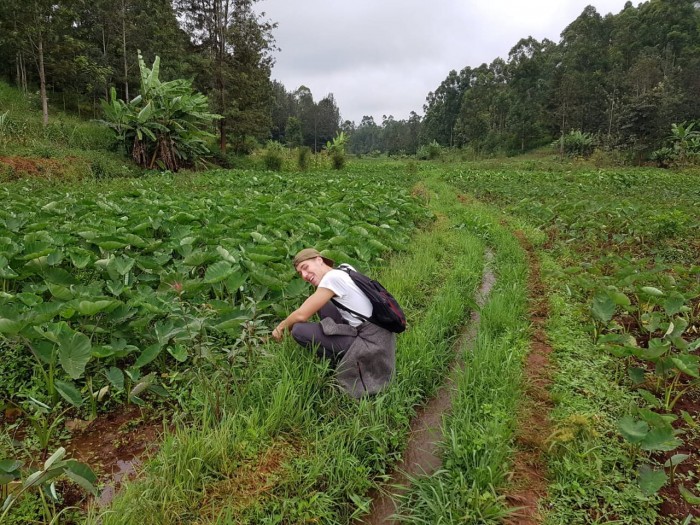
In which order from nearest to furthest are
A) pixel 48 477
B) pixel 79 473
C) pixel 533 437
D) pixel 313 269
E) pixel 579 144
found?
pixel 48 477 → pixel 79 473 → pixel 533 437 → pixel 313 269 → pixel 579 144

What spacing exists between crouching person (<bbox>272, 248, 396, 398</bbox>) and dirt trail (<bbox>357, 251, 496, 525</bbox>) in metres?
0.35

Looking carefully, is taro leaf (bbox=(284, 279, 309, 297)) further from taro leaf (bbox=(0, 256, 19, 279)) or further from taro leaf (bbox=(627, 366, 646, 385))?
taro leaf (bbox=(627, 366, 646, 385))

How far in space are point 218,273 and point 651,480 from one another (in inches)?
107

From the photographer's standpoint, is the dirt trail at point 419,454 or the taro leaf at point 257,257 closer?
the dirt trail at point 419,454

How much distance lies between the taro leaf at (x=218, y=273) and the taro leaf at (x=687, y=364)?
2.79 meters

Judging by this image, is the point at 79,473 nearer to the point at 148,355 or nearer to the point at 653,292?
the point at 148,355

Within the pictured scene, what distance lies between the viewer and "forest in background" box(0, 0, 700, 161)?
16.4m

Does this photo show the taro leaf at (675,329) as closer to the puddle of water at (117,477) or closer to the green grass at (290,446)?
the green grass at (290,446)

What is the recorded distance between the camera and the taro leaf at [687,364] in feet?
7.20

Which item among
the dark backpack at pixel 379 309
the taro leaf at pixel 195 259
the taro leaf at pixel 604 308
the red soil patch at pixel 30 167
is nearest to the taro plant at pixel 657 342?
the taro leaf at pixel 604 308

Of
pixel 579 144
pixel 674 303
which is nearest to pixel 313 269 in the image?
pixel 674 303

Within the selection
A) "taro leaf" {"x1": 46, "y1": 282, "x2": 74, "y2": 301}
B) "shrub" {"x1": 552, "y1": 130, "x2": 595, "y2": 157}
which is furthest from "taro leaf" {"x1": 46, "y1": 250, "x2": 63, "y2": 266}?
"shrub" {"x1": 552, "y1": 130, "x2": 595, "y2": 157}

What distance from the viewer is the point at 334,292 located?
8.00 feet

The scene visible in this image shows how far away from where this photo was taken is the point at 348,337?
2506 mm
